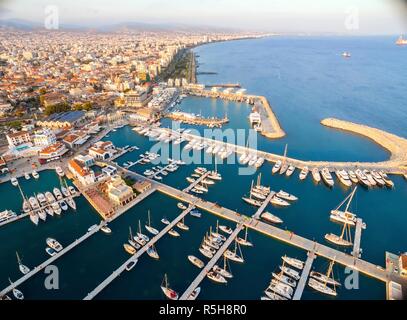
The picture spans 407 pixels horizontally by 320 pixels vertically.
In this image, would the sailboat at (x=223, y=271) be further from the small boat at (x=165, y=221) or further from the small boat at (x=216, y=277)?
the small boat at (x=165, y=221)

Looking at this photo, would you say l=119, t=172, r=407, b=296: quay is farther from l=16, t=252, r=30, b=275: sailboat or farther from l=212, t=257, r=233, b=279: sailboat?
l=16, t=252, r=30, b=275: sailboat

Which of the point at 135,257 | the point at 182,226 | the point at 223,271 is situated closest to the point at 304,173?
the point at 182,226

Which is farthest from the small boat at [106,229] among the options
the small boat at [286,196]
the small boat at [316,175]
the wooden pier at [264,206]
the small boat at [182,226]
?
the small boat at [316,175]

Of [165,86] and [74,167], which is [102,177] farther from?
[165,86]

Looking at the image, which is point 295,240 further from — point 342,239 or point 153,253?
point 153,253

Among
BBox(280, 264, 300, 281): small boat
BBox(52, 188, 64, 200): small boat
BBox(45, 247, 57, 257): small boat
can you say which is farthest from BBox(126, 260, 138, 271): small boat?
BBox(52, 188, 64, 200): small boat

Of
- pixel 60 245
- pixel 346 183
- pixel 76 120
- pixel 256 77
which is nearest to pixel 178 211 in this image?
pixel 60 245

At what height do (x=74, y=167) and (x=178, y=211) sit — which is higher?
(x=74, y=167)
